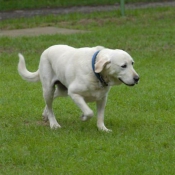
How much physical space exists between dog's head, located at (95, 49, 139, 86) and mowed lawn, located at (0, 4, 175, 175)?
2.22ft

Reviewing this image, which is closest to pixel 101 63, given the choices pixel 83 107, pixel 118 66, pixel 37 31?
pixel 118 66

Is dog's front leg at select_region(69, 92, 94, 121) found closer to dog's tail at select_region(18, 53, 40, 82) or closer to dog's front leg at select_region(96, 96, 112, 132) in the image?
dog's front leg at select_region(96, 96, 112, 132)

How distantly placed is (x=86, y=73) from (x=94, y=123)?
980mm

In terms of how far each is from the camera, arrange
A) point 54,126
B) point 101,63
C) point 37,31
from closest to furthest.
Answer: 1. point 101,63
2. point 54,126
3. point 37,31

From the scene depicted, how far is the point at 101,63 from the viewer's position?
768cm

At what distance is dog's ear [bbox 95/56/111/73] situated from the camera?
7.68m

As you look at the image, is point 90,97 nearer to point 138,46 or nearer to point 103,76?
point 103,76

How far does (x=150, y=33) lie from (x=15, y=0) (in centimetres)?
920

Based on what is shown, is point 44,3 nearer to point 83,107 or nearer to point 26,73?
point 26,73

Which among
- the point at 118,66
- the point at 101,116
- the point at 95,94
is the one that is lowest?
the point at 101,116

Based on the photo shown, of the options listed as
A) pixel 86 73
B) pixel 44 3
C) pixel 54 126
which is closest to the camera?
pixel 86 73

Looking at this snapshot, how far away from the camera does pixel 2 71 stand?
12.8m

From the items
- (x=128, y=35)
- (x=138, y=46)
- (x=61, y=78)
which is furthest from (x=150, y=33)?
(x=61, y=78)

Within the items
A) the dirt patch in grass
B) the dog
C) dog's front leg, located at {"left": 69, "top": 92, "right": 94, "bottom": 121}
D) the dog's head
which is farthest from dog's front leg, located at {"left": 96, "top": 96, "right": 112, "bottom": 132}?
the dirt patch in grass
